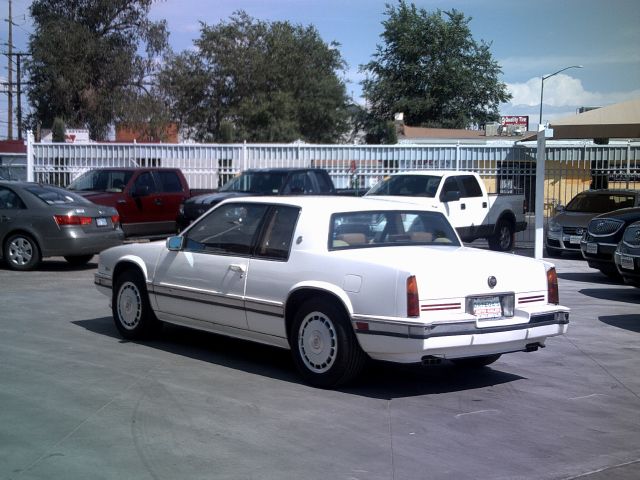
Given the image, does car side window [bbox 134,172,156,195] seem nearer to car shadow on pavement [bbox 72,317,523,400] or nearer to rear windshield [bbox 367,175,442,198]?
rear windshield [bbox 367,175,442,198]

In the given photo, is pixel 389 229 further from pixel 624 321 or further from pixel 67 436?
pixel 624 321

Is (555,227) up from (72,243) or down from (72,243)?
up

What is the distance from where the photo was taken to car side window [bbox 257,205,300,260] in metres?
7.42

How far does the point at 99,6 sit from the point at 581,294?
1468 inches

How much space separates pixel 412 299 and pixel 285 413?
1329 mm

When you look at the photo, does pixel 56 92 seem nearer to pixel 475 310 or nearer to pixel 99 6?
pixel 99 6

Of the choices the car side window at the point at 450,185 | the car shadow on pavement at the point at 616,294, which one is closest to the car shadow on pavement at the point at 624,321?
the car shadow on pavement at the point at 616,294

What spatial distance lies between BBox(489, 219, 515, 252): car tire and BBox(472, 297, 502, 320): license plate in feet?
41.3

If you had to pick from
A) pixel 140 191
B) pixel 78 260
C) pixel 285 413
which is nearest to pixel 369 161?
pixel 140 191

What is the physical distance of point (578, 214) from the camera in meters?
18.4

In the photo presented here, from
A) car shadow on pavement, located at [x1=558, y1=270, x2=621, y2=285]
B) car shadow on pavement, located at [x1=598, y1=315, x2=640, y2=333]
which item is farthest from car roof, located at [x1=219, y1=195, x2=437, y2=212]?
car shadow on pavement, located at [x1=558, y1=270, x2=621, y2=285]

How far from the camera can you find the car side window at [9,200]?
14453 millimetres

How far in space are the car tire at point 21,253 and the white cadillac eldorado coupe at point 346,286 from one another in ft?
21.3

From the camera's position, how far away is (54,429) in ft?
19.0
